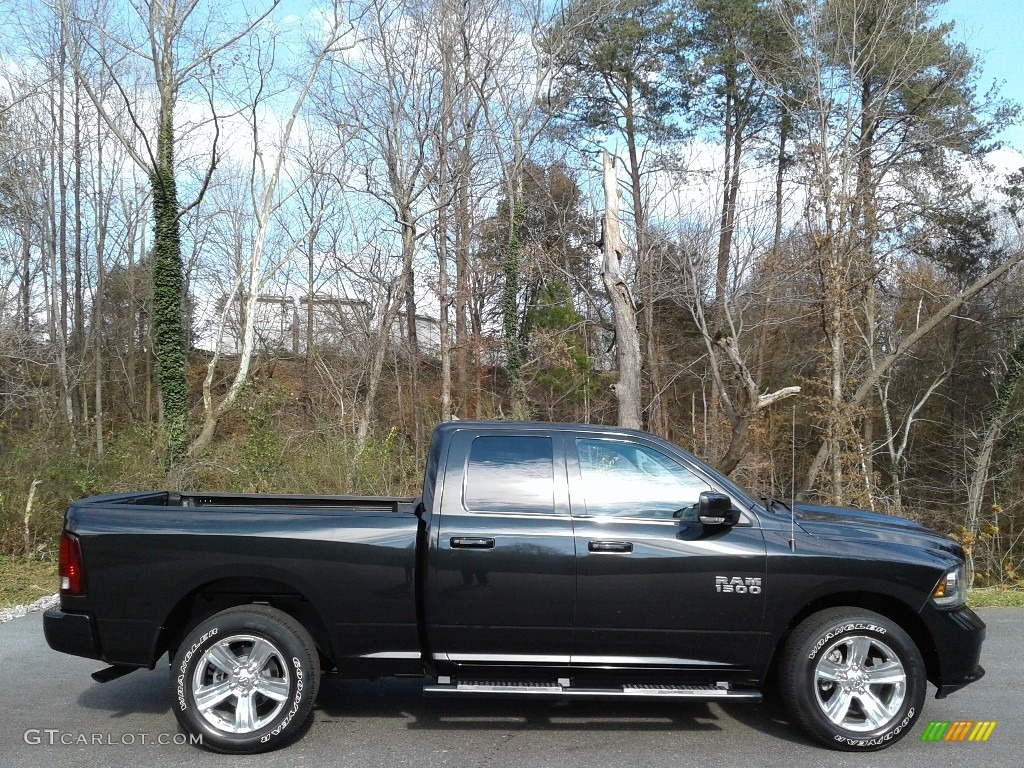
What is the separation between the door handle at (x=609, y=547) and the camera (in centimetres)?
498

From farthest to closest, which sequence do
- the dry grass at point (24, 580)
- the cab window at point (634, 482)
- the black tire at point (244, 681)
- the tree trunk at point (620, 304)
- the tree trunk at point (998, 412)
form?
the tree trunk at point (998, 412)
the tree trunk at point (620, 304)
the dry grass at point (24, 580)
the cab window at point (634, 482)
the black tire at point (244, 681)

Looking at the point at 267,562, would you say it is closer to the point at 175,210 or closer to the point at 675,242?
the point at 175,210

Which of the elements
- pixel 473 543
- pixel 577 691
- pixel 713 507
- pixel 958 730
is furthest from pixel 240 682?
pixel 958 730

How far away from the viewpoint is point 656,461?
208 inches

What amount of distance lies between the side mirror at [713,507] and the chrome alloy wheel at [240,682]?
2534mm

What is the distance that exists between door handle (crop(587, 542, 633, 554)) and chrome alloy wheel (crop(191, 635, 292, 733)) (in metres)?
1.89

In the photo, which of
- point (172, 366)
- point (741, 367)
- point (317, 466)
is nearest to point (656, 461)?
point (317, 466)

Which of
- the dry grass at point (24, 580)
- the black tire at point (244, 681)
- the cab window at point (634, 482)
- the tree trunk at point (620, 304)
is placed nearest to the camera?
the black tire at point (244, 681)

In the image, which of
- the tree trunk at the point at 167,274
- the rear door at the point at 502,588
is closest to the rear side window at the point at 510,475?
the rear door at the point at 502,588

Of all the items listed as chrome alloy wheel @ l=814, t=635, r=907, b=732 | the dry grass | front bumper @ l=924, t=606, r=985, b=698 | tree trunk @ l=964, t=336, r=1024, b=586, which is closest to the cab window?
chrome alloy wheel @ l=814, t=635, r=907, b=732

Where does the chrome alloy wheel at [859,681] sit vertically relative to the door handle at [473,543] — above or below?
below

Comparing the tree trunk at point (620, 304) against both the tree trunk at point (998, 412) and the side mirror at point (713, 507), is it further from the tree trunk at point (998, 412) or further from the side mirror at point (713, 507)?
the tree trunk at point (998, 412)

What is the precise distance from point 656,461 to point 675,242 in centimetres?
1705

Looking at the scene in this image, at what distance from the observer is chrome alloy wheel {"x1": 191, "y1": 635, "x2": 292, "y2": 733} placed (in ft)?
16.2
